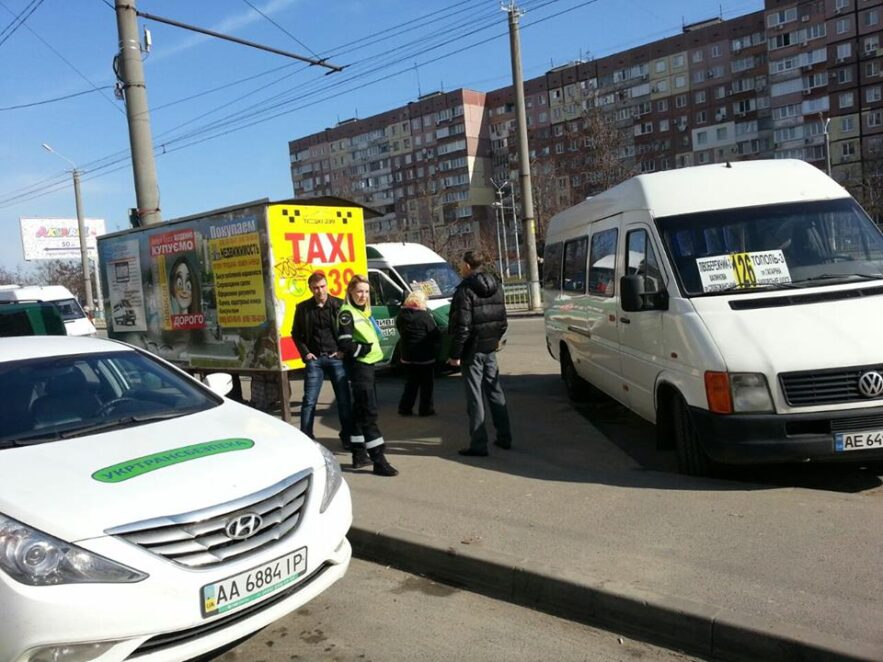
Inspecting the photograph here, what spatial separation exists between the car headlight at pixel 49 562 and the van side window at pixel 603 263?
16.9 feet

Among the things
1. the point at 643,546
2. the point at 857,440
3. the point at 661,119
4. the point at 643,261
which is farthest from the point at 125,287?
the point at 661,119

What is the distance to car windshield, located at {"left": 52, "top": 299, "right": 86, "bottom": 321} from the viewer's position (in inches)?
882

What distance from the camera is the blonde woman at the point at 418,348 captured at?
912 cm

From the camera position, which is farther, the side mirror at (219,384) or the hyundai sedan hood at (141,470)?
the side mirror at (219,384)

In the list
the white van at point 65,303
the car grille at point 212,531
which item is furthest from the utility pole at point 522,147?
the car grille at point 212,531

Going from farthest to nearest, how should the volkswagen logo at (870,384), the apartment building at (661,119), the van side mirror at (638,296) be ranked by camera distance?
1. the apartment building at (661,119)
2. the van side mirror at (638,296)
3. the volkswagen logo at (870,384)

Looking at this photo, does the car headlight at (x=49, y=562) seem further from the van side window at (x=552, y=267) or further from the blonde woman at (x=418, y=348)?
the van side window at (x=552, y=267)

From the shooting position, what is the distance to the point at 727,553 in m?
4.13

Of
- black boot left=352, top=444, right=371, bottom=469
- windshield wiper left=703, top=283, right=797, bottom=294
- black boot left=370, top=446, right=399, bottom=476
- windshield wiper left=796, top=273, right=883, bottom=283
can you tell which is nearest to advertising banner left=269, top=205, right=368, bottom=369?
black boot left=352, top=444, right=371, bottom=469

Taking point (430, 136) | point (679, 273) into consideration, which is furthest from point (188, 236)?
point (430, 136)

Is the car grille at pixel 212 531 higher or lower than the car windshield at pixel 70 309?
lower

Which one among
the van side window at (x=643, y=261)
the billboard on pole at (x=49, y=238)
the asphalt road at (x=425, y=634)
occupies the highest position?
the billboard on pole at (x=49, y=238)

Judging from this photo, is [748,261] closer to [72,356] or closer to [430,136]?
[72,356]

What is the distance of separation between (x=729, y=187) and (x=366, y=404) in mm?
3584
